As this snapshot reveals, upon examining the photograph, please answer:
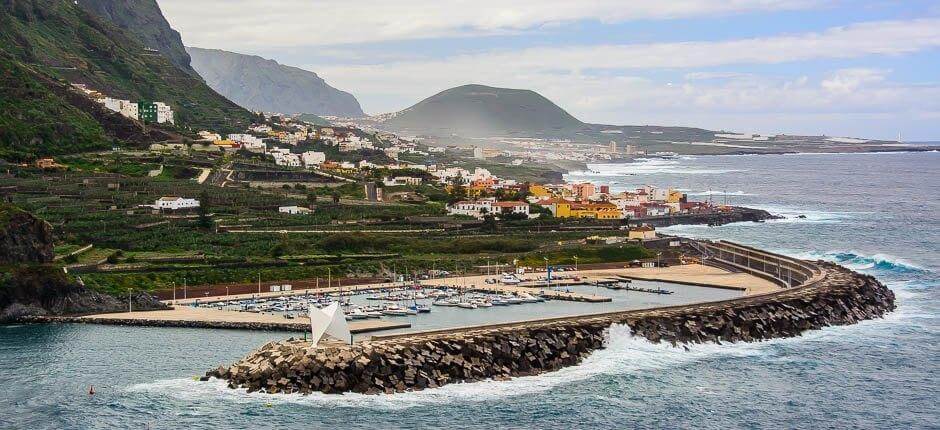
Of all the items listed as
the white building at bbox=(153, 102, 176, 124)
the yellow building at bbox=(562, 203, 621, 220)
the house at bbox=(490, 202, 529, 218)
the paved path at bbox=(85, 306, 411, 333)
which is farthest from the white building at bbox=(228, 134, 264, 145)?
the paved path at bbox=(85, 306, 411, 333)

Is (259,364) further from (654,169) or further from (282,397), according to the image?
(654,169)

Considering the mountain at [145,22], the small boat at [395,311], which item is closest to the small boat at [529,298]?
the small boat at [395,311]

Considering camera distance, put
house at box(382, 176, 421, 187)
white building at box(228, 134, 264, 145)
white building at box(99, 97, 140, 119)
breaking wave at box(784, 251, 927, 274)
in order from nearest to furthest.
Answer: breaking wave at box(784, 251, 927, 274) < house at box(382, 176, 421, 187) < white building at box(99, 97, 140, 119) < white building at box(228, 134, 264, 145)

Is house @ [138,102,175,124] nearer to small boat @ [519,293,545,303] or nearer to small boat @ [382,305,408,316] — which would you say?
small boat @ [519,293,545,303]

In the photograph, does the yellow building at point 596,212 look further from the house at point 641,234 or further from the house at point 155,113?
the house at point 155,113

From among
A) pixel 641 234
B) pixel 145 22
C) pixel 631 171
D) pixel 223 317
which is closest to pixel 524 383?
pixel 223 317

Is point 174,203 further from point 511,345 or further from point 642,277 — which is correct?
point 511,345

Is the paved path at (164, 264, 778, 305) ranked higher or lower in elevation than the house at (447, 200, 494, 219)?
lower
